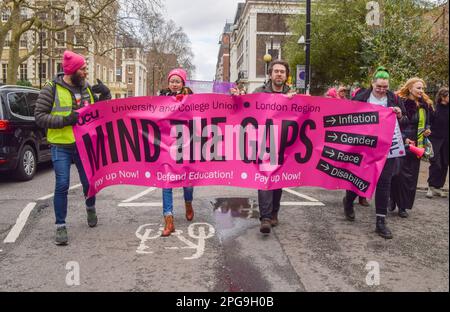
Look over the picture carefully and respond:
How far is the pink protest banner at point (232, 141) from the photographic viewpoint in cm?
517

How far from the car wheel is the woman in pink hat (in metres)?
4.58

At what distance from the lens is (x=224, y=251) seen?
4.61 meters

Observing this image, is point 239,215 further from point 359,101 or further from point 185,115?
point 359,101

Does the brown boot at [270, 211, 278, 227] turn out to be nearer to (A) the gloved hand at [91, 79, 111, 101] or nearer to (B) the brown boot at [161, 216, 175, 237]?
(B) the brown boot at [161, 216, 175, 237]

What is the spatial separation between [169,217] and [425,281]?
2706 millimetres

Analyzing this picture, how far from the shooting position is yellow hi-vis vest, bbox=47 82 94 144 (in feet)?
16.2

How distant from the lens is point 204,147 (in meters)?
5.25

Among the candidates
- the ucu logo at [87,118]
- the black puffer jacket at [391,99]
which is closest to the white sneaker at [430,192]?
the black puffer jacket at [391,99]

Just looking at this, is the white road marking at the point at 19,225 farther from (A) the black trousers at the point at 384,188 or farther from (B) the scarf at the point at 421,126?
(B) the scarf at the point at 421,126

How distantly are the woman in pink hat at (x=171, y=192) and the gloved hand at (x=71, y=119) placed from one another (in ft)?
3.58

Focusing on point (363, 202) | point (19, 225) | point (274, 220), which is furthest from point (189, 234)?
point (363, 202)

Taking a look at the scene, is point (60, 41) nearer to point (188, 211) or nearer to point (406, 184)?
point (188, 211)

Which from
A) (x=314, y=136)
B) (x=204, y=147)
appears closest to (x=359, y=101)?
(x=314, y=136)
